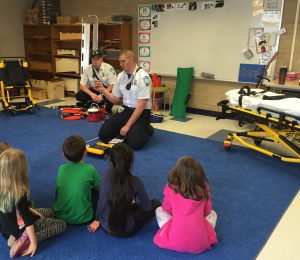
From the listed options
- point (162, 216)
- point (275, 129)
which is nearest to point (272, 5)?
point (275, 129)

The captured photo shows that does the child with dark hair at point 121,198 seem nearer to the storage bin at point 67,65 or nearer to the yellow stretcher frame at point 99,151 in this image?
the yellow stretcher frame at point 99,151

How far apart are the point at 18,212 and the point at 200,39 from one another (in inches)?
180

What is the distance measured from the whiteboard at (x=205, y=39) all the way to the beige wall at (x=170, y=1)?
0.21 metres

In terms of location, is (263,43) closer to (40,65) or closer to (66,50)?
(66,50)

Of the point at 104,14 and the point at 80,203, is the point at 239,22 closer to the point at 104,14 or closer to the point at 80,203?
the point at 104,14

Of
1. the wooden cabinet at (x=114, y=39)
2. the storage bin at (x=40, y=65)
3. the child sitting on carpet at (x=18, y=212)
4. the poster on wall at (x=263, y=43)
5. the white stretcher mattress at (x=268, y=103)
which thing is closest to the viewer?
the child sitting on carpet at (x=18, y=212)

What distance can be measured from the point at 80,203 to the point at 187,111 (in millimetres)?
4213

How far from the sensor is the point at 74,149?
219cm

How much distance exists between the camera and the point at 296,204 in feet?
9.09

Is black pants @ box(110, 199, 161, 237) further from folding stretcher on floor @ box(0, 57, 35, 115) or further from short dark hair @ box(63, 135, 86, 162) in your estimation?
folding stretcher on floor @ box(0, 57, 35, 115)

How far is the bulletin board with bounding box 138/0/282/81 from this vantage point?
5.13 metres

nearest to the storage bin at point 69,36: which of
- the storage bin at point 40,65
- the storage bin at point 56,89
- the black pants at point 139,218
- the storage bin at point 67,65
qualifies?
the storage bin at point 67,65

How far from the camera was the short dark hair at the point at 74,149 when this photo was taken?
2.19 metres

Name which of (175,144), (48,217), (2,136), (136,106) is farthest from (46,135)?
(48,217)
